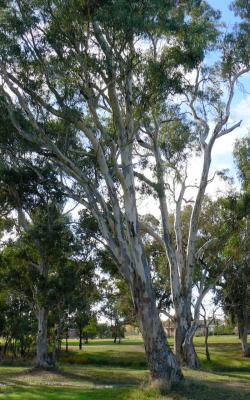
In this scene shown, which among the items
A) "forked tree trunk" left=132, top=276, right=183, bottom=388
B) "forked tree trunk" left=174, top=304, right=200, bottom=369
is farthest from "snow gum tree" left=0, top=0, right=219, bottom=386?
"forked tree trunk" left=174, top=304, right=200, bottom=369

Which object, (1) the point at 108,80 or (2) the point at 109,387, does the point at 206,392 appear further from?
(1) the point at 108,80

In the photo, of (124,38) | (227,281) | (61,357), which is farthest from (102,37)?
(61,357)

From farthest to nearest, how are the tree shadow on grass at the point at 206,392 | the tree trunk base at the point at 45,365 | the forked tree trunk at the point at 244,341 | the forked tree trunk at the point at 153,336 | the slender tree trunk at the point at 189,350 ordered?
1. the forked tree trunk at the point at 244,341
2. the tree trunk base at the point at 45,365
3. the slender tree trunk at the point at 189,350
4. the forked tree trunk at the point at 153,336
5. the tree shadow on grass at the point at 206,392

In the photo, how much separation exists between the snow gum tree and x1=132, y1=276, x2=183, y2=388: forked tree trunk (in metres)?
0.03

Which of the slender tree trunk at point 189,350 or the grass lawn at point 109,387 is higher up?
the slender tree trunk at point 189,350

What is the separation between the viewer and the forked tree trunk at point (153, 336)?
57.5ft

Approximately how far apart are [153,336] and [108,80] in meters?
8.54

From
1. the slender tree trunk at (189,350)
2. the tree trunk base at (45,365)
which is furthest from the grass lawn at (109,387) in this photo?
the slender tree trunk at (189,350)

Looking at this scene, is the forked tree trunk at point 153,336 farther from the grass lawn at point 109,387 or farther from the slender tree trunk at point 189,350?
the slender tree trunk at point 189,350

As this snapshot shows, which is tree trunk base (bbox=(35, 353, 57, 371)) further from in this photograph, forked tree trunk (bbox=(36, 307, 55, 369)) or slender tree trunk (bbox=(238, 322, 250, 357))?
slender tree trunk (bbox=(238, 322, 250, 357))

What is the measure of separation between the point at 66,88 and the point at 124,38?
106 inches

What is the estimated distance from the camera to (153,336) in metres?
17.5

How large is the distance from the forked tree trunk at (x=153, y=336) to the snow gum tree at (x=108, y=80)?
32 mm

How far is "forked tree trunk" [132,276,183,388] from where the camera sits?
17.5 m
